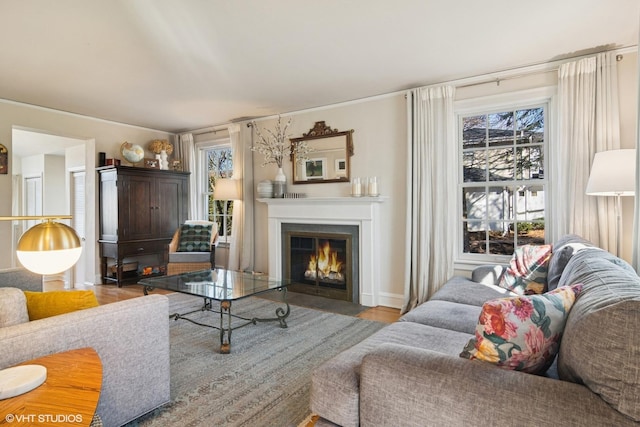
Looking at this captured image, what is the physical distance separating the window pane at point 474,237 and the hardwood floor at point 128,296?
103cm

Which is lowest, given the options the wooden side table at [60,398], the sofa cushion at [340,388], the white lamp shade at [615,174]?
the sofa cushion at [340,388]

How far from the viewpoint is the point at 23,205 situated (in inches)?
293

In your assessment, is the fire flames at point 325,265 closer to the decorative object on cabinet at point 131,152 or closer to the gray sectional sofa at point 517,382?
the gray sectional sofa at point 517,382

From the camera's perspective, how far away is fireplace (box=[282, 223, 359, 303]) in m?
4.21

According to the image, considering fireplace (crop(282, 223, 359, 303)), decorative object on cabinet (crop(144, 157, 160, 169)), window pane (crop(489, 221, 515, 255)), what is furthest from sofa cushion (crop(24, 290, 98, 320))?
decorative object on cabinet (crop(144, 157, 160, 169))

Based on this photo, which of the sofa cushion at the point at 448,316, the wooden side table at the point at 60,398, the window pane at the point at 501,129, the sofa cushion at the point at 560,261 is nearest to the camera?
Answer: the wooden side table at the point at 60,398

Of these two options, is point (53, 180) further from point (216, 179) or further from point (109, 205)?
point (216, 179)

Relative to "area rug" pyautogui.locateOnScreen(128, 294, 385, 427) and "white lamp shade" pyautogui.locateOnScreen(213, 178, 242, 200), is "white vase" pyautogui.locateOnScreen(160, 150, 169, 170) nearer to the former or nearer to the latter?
"white lamp shade" pyautogui.locateOnScreen(213, 178, 242, 200)

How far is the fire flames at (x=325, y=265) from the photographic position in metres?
4.40

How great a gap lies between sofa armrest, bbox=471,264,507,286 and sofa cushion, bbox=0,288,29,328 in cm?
311

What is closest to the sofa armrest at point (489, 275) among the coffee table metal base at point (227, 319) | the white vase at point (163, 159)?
the coffee table metal base at point (227, 319)

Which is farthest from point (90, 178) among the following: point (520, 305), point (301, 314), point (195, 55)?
point (520, 305)

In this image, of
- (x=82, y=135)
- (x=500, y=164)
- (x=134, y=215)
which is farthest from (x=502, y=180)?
(x=82, y=135)

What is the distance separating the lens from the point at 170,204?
18.8ft
